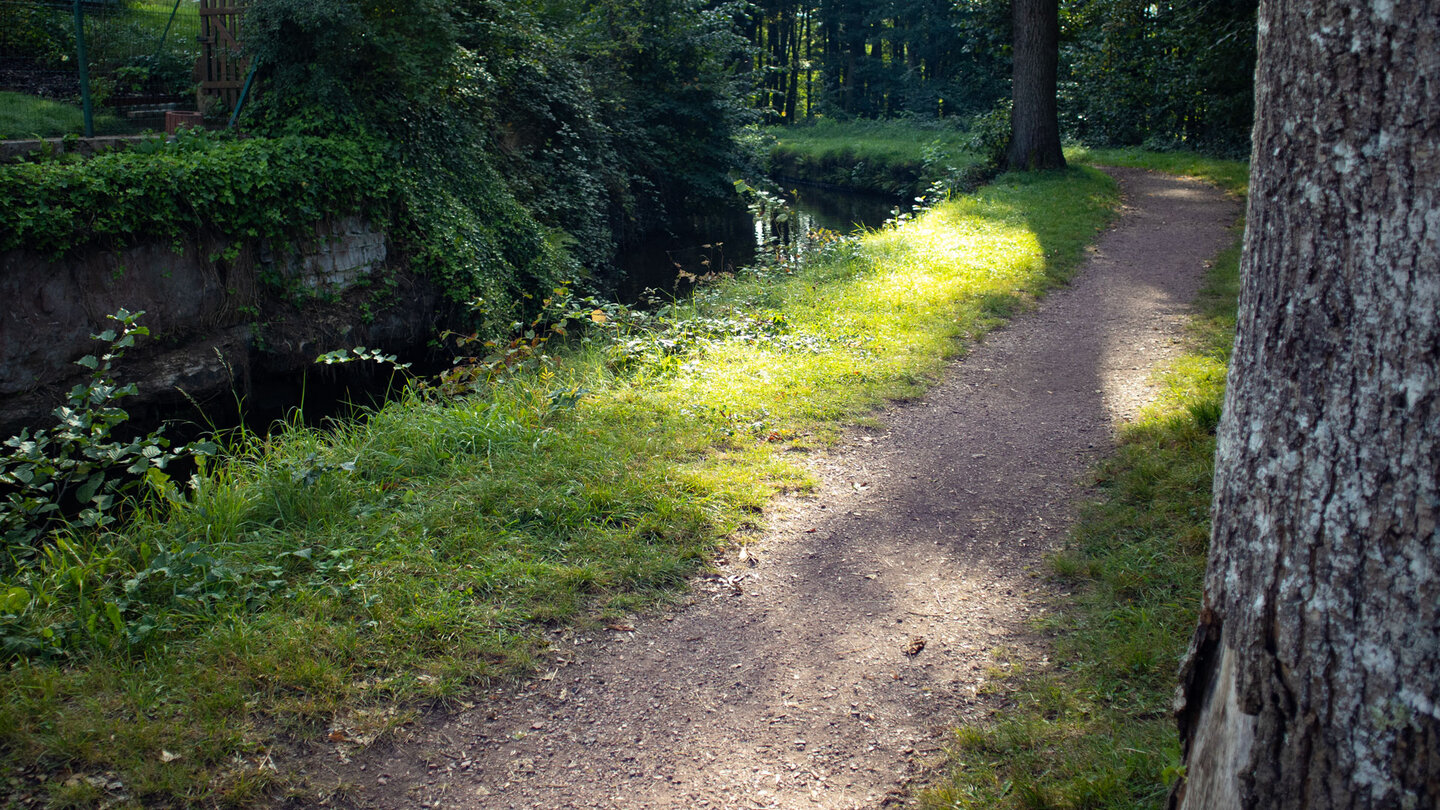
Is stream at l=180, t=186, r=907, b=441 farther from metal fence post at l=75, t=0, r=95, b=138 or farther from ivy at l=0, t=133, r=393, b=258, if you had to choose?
metal fence post at l=75, t=0, r=95, b=138

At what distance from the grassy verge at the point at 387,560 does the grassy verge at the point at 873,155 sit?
1610 cm

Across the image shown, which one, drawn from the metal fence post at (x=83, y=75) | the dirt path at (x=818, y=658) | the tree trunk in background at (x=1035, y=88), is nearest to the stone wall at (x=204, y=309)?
the metal fence post at (x=83, y=75)

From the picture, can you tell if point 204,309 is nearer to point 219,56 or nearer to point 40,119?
point 40,119

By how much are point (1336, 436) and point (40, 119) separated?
1289 cm

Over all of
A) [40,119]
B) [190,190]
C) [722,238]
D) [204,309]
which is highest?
[40,119]

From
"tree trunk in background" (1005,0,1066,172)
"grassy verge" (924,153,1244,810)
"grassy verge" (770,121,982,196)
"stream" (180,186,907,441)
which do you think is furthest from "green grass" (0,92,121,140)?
"grassy verge" (770,121,982,196)

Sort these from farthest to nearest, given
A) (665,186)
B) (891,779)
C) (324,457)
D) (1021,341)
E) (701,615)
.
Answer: (665,186) < (1021,341) < (324,457) < (701,615) < (891,779)

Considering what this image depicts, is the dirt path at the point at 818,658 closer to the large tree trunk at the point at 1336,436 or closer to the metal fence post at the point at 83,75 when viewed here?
the large tree trunk at the point at 1336,436

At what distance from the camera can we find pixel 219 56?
1197 centimetres

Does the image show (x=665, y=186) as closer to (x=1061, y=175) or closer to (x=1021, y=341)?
(x=1061, y=175)

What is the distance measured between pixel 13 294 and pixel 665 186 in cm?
1414

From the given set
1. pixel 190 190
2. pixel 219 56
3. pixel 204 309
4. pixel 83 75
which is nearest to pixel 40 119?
pixel 83 75

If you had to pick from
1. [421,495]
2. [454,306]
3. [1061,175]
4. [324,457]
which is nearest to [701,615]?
[421,495]

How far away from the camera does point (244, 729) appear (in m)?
3.01
